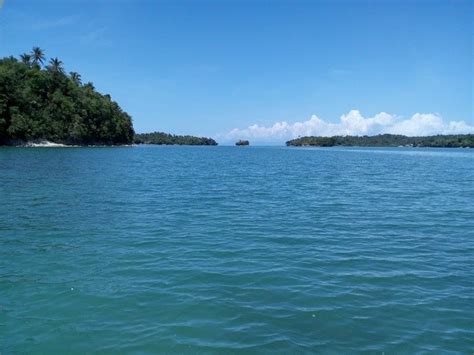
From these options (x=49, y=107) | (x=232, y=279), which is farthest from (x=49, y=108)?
(x=232, y=279)

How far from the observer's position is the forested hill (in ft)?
389

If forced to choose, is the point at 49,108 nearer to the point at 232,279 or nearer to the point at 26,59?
the point at 26,59

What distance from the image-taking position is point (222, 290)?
1116cm

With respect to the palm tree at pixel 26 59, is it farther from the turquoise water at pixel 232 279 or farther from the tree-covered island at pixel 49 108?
the turquoise water at pixel 232 279

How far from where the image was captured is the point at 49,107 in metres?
140

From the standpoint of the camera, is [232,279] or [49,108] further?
[49,108]

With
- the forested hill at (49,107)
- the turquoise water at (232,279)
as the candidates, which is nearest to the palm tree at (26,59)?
the forested hill at (49,107)

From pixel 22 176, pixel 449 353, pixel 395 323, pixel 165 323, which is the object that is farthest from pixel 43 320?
pixel 22 176

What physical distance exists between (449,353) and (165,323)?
5.95m

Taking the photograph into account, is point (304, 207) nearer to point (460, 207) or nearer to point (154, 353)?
point (460, 207)

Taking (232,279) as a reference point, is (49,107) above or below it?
above

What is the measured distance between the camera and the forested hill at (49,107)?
118 metres

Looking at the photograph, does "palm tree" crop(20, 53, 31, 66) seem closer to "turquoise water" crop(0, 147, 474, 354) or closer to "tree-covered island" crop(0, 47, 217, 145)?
"tree-covered island" crop(0, 47, 217, 145)

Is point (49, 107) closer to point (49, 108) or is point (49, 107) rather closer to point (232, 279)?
point (49, 108)
